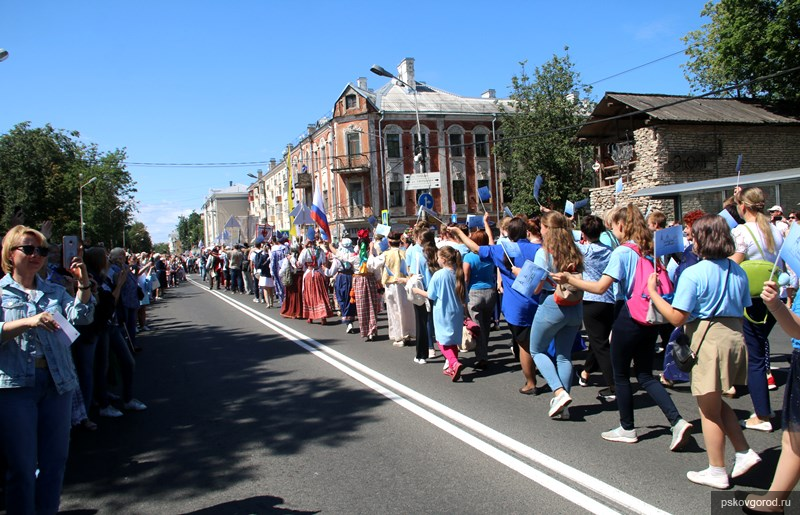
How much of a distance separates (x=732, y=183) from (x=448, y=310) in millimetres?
13928

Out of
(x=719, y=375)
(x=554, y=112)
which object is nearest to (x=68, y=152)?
(x=554, y=112)

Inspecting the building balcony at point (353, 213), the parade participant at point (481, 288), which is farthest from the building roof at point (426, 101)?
the parade participant at point (481, 288)

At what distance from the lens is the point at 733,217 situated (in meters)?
6.86

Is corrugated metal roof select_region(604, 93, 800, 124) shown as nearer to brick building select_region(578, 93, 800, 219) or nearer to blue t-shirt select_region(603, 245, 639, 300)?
brick building select_region(578, 93, 800, 219)

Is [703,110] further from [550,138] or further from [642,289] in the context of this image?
[642,289]

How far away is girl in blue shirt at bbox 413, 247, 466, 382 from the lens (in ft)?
23.9

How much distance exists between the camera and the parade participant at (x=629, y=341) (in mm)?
4738

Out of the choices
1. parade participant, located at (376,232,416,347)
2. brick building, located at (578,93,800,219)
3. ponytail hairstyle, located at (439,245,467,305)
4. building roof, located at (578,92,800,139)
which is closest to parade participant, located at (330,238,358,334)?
parade participant, located at (376,232,416,347)

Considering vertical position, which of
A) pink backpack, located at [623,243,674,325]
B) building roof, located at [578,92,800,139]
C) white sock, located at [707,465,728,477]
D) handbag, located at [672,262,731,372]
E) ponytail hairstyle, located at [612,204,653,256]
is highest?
building roof, located at [578,92,800,139]

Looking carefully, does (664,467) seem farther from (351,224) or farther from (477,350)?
(351,224)

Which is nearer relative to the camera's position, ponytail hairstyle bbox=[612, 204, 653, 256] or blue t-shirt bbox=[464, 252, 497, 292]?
ponytail hairstyle bbox=[612, 204, 653, 256]

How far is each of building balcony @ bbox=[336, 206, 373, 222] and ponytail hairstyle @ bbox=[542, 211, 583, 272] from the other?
41515 millimetres

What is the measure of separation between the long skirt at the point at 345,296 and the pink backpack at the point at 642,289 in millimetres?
7802

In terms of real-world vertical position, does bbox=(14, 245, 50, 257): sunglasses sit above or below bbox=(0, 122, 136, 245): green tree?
below
